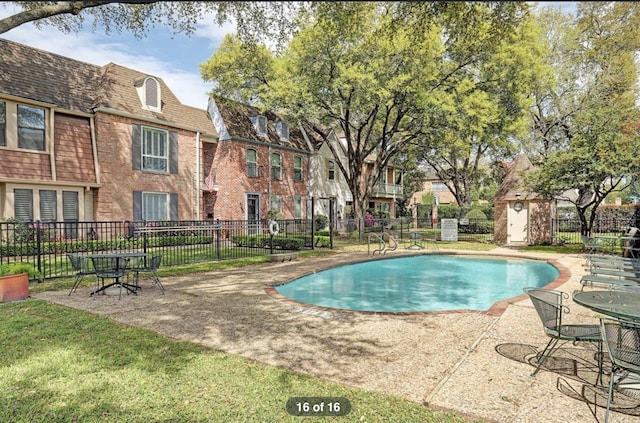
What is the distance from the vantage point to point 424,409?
3.11 metres

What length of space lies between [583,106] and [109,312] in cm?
2840

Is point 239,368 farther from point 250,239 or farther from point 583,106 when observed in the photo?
point 583,106

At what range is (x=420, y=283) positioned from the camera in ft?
38.2

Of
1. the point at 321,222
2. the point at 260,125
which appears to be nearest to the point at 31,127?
the point at 260,125

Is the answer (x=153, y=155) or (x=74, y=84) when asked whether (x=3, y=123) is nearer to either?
(x=74, y=84)

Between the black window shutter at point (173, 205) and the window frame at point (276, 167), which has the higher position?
the window frame at point (276, 167)

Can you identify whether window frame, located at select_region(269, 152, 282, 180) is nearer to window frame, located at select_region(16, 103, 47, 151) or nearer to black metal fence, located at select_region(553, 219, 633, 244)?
window frame, located at select_region(16, 103, 47, 151)

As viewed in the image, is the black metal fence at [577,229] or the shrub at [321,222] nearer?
the black metal fence at [577,229]

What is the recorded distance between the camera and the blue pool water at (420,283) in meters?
9.09

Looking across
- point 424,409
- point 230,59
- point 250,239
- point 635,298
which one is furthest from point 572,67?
point 424,409

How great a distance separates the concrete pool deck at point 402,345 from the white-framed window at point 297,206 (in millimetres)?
18443

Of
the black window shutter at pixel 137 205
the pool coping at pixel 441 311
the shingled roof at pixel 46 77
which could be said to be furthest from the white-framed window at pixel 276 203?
the shingled roof at pixel 46 77

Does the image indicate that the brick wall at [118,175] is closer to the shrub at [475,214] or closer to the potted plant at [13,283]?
the potted plant at [13,283]

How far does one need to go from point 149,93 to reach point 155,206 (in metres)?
5.79
